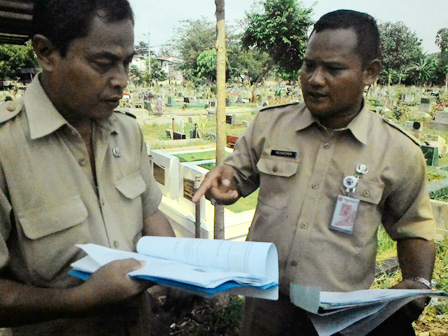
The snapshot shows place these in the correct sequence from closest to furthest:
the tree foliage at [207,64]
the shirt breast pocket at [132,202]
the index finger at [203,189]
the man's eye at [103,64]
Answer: the man's eye at [103,64], the shirt breast pocket at [132,202], the index finger at [203,189], the tree foliage at [207,64]

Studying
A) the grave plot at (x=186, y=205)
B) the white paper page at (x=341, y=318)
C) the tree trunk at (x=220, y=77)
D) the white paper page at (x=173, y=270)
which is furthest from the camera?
the grave plot at (x=186, y=205)

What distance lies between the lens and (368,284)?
179 centimetres

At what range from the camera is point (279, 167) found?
1866 mm

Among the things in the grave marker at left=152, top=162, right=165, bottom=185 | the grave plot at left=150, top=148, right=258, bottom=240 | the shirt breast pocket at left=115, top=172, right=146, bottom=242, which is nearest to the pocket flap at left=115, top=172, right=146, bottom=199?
the shirt breast pocket at left=115, top=172, right=146, bottom=242

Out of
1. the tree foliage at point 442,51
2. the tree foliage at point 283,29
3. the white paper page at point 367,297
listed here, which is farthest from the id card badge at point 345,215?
the tree foliage at point 442,51

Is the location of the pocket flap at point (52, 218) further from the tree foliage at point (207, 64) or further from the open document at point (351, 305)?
the tree foliage at point (207, 64)

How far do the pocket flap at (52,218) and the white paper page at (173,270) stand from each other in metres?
0.16

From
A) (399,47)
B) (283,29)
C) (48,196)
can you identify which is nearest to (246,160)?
(48,196)

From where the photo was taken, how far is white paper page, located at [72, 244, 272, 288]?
964 mm

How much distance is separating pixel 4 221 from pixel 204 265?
2.23 feet

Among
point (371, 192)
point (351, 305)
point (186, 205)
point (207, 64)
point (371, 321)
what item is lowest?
point (186, 205)

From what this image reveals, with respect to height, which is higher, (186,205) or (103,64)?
(103,64)

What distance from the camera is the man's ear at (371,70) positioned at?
5.97ft

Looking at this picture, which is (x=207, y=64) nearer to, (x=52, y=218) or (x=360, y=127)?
(x=360, y=127)
